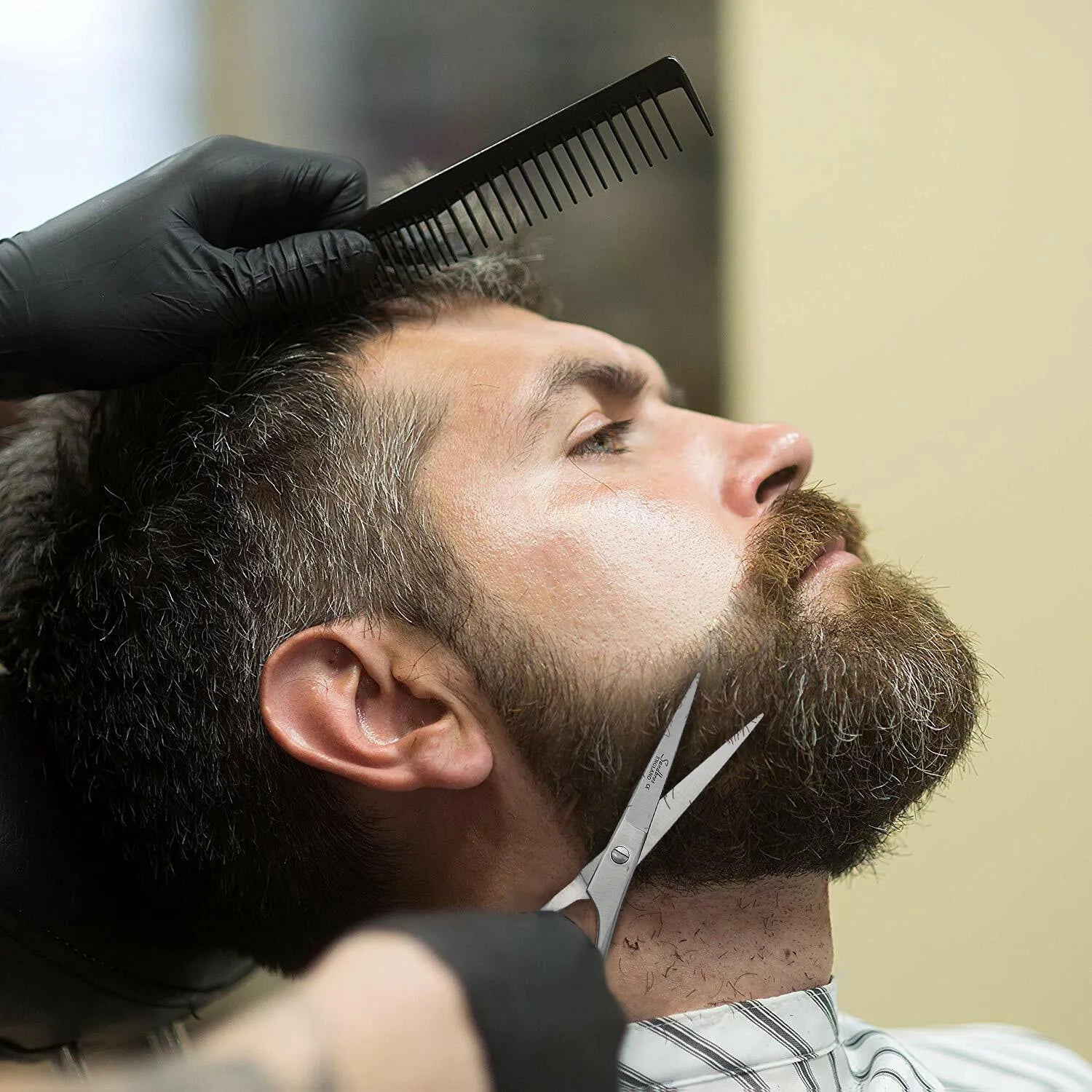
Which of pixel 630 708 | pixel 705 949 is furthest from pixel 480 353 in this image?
pixel 705 949

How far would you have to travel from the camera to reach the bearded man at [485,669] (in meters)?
1.00

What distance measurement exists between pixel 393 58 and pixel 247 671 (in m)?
1.22

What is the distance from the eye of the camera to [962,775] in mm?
1723

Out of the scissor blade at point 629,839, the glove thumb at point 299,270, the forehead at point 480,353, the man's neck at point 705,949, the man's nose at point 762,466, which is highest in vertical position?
the glove thumb at point 299,270

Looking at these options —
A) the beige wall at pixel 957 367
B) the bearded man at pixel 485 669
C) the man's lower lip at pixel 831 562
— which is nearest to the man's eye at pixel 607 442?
the bearded man at pixel 485 669

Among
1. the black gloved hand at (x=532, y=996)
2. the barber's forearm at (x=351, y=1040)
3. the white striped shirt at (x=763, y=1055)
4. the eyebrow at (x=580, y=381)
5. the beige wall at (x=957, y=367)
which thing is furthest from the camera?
the beige wall at (x=957, y=367)

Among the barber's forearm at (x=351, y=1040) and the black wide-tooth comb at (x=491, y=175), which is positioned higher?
the black wide-tooth comb at (x=491, y=175)

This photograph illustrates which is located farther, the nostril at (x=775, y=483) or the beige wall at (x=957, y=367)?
the beige wall at (x=957, y=367)

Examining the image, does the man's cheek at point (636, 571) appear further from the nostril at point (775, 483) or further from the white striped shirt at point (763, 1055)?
the white striped shirt at point (763, 1055)

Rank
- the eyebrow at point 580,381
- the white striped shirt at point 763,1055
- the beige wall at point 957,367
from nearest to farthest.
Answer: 1. the white striped shirt at point 763,1055
2. the eyebrow at point 580,381
3. the beige wall at point 957,367

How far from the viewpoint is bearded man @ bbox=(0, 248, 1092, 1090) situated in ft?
3.29

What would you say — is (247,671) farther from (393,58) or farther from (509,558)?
(393,58)

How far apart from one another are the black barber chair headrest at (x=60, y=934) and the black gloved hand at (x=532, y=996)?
479 mm

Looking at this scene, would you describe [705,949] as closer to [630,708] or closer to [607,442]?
[630,708]
